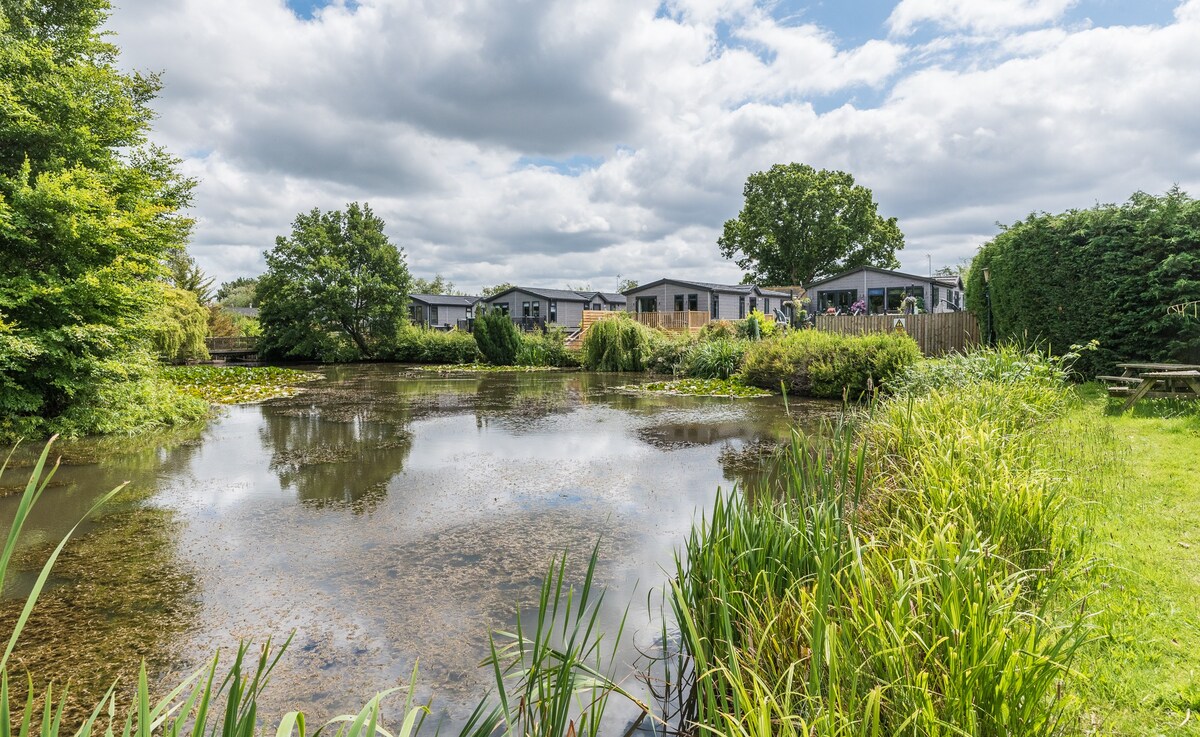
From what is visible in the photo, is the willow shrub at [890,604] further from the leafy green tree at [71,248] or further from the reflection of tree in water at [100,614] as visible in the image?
the leafy green tree at [71,248]

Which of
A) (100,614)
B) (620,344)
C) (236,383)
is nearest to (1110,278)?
(100,614)

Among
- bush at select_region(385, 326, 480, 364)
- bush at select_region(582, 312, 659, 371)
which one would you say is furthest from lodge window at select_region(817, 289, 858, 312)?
bush at select_region(385, 326, 480, 364)

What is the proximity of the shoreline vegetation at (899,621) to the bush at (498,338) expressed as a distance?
2539 cm

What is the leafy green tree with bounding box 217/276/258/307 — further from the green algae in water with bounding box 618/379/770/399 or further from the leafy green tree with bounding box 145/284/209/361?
the green algae in water with bounding box 618/379/770/399

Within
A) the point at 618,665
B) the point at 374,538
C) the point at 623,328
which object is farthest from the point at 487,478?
the point at 623,328

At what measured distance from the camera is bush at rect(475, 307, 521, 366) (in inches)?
1185

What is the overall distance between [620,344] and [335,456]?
53.5 ft

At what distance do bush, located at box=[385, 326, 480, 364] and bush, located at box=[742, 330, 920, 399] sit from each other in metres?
19.1

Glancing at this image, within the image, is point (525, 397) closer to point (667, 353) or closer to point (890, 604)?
point (667, 353)

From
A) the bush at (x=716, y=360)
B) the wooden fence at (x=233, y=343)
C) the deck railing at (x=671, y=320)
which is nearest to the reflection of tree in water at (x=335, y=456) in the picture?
the bush at (x=716, y=360)

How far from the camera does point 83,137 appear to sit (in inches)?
404

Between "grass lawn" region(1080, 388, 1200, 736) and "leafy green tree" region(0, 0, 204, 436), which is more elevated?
"leafy green tree" region(0, 0, 204, 436)

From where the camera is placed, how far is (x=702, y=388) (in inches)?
687

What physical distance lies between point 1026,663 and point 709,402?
1248 centimetres
